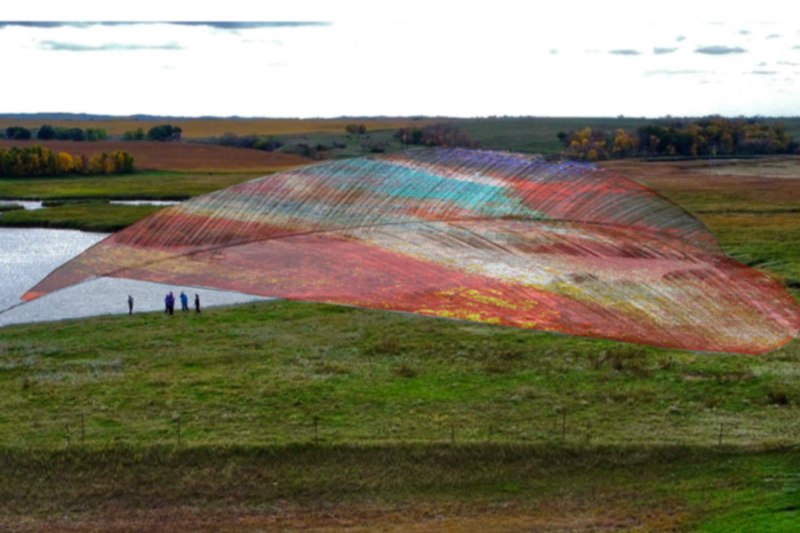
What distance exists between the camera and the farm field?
19.3 metres

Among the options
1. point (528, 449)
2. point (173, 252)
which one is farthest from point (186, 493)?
point (173, 252)

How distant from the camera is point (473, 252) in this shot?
93.7 ft

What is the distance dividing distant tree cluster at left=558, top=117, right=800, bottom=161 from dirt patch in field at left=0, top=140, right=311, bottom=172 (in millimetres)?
35266

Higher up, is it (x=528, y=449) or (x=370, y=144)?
(x=370, y=144)

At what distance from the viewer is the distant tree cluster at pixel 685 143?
11750cm

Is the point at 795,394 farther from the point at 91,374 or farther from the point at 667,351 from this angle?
the point at 91,374

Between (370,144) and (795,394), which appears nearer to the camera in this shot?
(795,394)

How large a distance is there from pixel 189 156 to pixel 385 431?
308 ft

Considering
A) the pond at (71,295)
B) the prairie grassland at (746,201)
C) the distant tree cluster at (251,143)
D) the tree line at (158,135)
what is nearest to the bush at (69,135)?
the tree line at (158,135)

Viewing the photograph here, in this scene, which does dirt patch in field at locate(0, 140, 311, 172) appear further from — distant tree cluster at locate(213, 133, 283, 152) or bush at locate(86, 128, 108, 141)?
bush at locate(86, 128, 108, 141)

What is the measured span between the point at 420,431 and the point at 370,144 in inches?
4337

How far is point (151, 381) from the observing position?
89.7 feet

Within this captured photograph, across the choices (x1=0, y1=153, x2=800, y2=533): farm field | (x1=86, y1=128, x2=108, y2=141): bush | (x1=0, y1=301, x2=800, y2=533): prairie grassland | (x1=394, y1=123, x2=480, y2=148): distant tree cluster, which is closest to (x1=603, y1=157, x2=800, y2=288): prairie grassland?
(x1=0, y1=153, x2=800, y2=533): farm field

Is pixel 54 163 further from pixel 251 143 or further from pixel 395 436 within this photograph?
pixel 395 436
